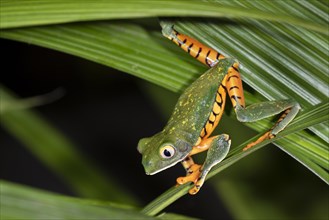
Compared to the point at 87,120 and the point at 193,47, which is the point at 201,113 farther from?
the point at 87,120

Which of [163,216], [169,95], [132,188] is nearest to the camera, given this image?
[163,216]

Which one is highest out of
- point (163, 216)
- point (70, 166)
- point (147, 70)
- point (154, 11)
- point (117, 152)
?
point (117, 152)

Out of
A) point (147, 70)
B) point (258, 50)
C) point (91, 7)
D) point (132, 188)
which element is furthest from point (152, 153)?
point (132, 188)

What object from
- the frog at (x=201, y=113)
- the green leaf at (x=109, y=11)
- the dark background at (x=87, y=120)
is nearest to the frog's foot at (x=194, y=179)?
the frog at (x=201, y=113)

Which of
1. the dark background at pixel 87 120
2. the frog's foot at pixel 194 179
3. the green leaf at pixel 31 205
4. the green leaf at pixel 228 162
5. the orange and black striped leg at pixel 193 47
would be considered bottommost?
the green leaf at pixel 31 205

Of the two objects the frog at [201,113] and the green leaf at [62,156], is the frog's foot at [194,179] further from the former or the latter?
the green leaf at [62,156]

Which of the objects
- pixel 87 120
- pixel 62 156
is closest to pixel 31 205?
pixel 62 156

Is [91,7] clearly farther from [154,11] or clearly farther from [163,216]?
[163,216]

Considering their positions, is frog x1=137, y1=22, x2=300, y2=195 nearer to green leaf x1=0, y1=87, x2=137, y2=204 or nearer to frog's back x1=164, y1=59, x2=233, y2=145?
frog's back x1=164, y1=59, x2=233, y2=145
